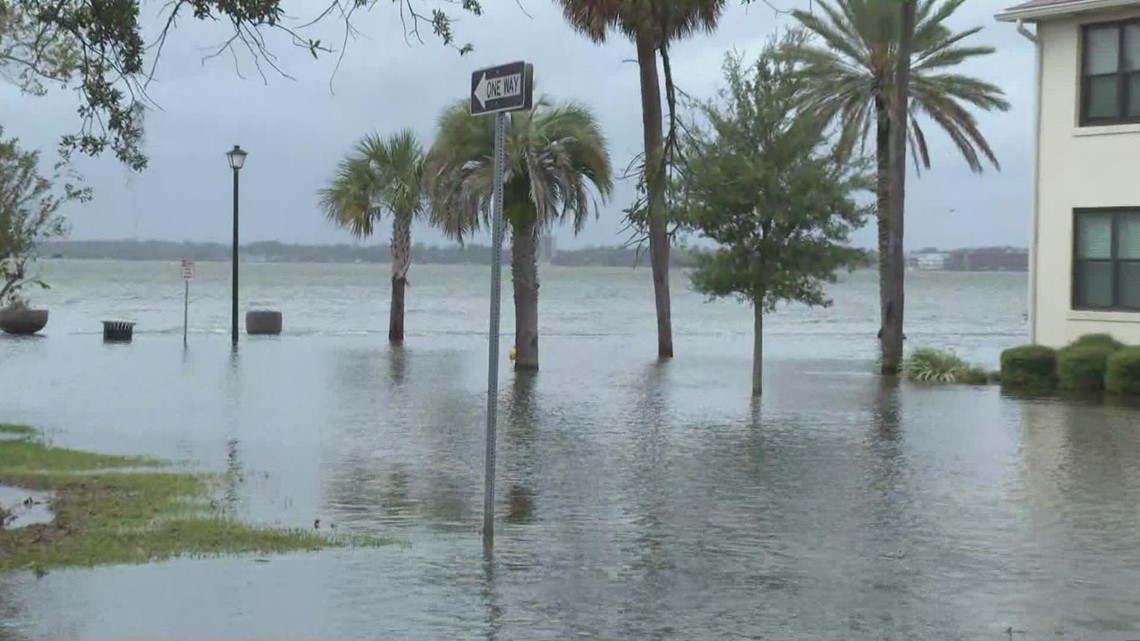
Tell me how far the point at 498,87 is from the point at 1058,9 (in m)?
21.0

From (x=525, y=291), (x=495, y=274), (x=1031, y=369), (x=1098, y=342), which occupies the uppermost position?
(x=495, y=274)

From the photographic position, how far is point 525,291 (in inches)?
1297

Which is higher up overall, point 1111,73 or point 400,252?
point 1111,73

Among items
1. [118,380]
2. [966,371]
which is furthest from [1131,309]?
[118,380]

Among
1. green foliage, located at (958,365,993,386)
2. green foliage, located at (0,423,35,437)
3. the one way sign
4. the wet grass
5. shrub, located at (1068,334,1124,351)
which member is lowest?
green foliage, located at (0,423,35,437)

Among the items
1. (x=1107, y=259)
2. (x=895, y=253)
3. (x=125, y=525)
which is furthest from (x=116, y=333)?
(x=125, y=525)

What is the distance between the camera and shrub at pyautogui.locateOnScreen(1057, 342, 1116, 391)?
1064 inches

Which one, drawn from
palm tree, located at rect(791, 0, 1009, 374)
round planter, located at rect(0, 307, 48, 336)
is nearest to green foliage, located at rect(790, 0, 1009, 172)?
palm tree, located at rect(791, 0, 1009, 374)

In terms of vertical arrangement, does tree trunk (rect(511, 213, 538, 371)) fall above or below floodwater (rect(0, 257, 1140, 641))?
above

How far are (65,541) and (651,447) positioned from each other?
8.84 metres

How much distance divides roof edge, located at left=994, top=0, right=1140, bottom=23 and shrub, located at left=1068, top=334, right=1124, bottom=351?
5660 millimetres

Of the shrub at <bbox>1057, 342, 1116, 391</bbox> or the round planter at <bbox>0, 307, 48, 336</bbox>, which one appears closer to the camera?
the shrub at <bbox>1057, 342, 1116, 391</bbox>

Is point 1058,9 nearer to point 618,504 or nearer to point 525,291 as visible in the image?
point 525,291

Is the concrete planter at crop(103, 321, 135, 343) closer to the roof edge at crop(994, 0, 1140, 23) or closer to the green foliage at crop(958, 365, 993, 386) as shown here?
the green foliage at crop(958, 365, 993, 386)
